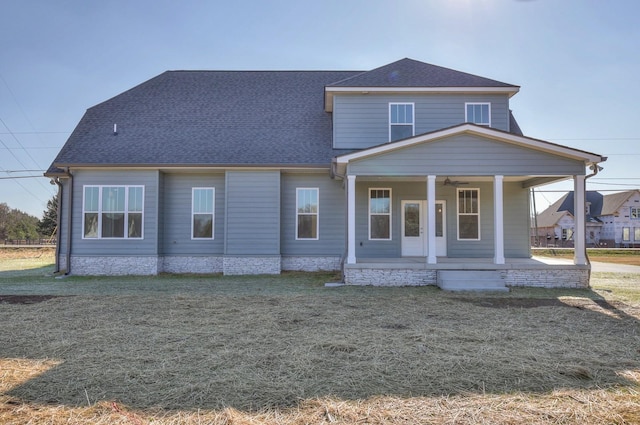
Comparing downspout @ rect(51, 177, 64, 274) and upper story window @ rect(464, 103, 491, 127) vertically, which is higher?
upper story window @ rect(464, 103, 491, 127)

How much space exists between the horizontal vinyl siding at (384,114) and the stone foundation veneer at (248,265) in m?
4.59

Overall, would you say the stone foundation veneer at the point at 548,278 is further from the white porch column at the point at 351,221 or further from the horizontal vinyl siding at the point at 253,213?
the horizontal vinyl siding at the point at 253,213

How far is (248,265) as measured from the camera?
12750 mm

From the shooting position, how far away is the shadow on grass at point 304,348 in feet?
11.7

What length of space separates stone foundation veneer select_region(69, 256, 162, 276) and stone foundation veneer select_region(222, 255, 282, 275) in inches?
94.0

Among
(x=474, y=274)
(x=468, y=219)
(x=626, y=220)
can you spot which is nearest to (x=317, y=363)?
(x=474, y=274)

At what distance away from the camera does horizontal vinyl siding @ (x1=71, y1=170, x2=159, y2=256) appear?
42.0ft

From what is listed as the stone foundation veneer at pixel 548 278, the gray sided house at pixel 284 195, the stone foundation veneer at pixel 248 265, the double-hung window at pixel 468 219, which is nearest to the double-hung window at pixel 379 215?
the gray sided house at pixel 284 195

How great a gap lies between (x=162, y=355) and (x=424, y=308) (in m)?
4.91

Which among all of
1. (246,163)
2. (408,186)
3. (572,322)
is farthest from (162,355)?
(408,186)

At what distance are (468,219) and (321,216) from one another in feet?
16.5

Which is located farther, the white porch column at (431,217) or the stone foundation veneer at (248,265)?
the stone foundation veneer at (248,265)

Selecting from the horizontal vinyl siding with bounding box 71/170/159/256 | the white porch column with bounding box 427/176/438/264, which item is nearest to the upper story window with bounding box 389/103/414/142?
the white porch column with bounding box 427/176/438/264

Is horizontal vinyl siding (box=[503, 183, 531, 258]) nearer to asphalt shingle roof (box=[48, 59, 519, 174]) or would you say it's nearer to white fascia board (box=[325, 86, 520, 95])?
white fascia board (box=[325, 86, 520, 95])
